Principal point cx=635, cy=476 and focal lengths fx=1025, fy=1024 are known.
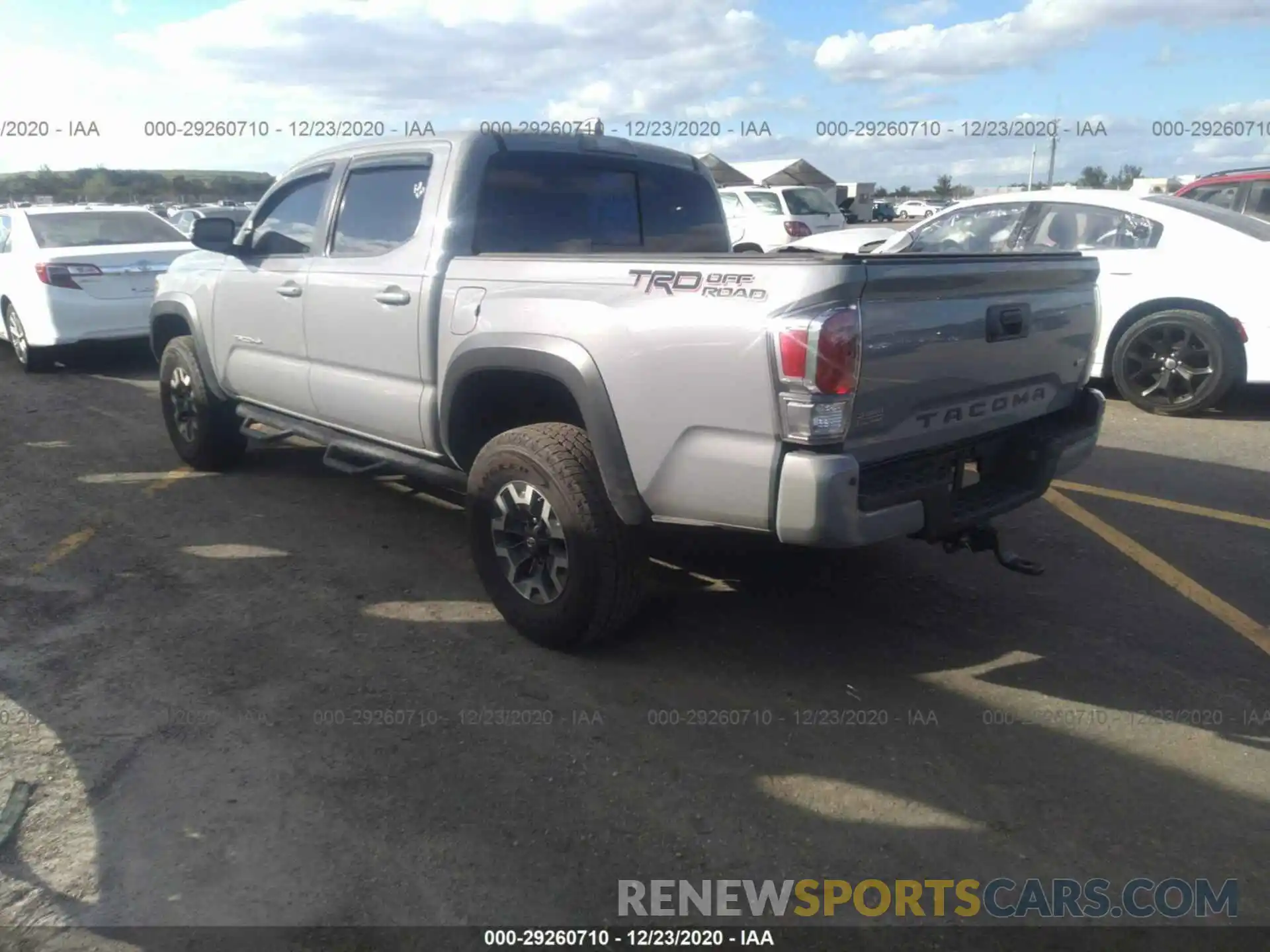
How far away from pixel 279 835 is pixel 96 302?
843cm

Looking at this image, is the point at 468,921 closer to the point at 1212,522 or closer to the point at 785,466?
the point at 785,466

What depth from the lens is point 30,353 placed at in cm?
1034

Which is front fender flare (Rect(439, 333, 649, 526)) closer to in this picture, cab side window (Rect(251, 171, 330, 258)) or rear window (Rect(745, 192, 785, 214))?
cab side window (Rect(251, 171, 330, 258))

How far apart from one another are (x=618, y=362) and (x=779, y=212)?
16742 millimetres

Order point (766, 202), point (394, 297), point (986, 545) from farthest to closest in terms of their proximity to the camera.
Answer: point (766, 202) → point (394, 297) → point (986, 545)

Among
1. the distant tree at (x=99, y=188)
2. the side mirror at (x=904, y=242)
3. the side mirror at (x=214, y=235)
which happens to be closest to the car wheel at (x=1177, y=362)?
the side mirror at (x=904, y=242)

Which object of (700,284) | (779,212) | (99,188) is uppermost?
(99,188)

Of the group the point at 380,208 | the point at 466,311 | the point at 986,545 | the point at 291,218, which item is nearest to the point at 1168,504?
the point at 986,545

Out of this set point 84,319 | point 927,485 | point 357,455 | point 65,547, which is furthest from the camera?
point 84,319

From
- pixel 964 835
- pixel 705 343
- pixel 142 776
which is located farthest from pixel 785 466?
pixel 142 776

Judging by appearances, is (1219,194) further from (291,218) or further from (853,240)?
(291,218)

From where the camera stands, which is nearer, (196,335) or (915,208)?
(196,335)

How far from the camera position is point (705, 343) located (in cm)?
326

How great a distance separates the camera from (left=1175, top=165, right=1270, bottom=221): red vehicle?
35.7ft
